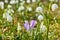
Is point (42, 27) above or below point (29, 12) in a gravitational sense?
above

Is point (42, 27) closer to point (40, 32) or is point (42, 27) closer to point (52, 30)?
point (40, 32)

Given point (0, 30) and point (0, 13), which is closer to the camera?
point (0, 30)

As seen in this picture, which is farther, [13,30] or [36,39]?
[13,30]

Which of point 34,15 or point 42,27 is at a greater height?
point 42,27

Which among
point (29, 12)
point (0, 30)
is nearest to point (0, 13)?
point (29, 12)

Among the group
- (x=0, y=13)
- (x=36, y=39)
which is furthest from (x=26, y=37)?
(x=0, y=13)

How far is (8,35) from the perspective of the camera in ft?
8.50

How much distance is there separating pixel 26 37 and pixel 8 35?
0.28 metres

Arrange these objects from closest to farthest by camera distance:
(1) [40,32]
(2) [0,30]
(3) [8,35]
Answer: (1) [40,32] → (3) [8,35] → (2) [0,30]

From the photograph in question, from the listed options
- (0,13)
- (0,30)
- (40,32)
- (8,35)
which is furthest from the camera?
(0,13)

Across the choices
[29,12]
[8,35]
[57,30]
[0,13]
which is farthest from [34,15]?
[8,35]

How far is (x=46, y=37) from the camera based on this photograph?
2396mm

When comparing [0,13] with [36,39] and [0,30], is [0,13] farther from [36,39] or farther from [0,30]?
[36,39]

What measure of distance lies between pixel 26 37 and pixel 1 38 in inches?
9.5
